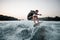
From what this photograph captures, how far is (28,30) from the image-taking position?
1.71m

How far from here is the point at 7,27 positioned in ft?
5.70

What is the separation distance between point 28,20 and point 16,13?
9.5 inches

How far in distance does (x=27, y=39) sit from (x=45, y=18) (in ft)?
1.48

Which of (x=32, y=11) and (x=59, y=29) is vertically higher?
(x=32, y=11)

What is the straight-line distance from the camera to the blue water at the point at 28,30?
1.65 metres

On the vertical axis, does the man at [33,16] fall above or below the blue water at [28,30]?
above

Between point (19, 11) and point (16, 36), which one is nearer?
point (16, 36)

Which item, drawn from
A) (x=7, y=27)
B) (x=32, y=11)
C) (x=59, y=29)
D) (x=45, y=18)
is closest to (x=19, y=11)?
(x=32, y=11)

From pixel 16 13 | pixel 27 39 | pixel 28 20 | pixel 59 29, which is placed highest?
pixel 16 13

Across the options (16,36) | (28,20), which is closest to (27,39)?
(16,36)

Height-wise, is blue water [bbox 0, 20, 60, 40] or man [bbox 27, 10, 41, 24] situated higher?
man [bbox 27, 10, 41, 24]

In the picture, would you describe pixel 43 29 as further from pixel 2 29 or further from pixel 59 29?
pixel 2 29

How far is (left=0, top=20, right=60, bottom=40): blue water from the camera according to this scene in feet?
5.41

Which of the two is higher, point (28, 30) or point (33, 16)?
point (33, 16)
